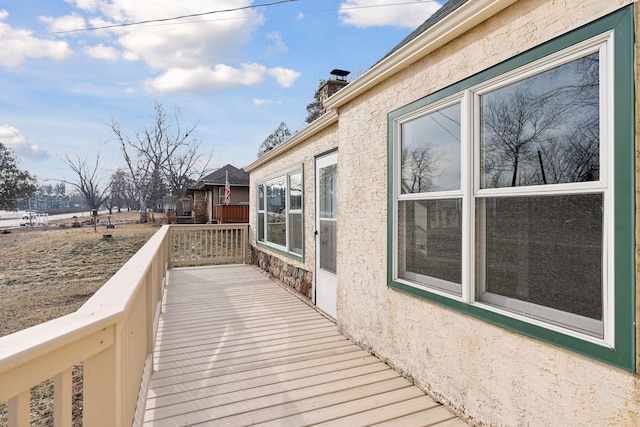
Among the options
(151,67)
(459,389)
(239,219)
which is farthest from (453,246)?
(151,67)

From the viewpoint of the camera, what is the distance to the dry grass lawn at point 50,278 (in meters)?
3.60

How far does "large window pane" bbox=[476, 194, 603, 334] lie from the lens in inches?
61.7

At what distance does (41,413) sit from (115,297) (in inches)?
104

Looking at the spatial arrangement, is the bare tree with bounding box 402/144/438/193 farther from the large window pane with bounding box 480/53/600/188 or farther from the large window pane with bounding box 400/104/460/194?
the large window pane with bounding box 480/53/600/188

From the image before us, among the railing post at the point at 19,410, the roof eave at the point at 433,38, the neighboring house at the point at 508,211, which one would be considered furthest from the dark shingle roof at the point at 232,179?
the railing post at the point at 19,410

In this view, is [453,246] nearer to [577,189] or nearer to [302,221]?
[577,189]

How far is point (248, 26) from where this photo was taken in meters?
7.75

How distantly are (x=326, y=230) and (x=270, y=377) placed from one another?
2100 mm

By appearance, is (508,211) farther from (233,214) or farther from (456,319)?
(233,214)

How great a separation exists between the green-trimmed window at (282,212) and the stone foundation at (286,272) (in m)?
0.25

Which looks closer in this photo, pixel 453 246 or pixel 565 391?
pixel 565 391

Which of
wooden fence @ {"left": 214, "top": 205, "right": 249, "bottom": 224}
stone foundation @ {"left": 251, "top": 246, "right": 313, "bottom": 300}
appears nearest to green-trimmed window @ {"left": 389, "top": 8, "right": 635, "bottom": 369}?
stone foundation @ {"left": 251, "top": 246, "right": 313, "bottom": 300}

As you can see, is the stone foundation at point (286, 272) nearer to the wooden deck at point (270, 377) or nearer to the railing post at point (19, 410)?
the wooden deck at point (270, 377)

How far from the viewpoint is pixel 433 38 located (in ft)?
7.90
